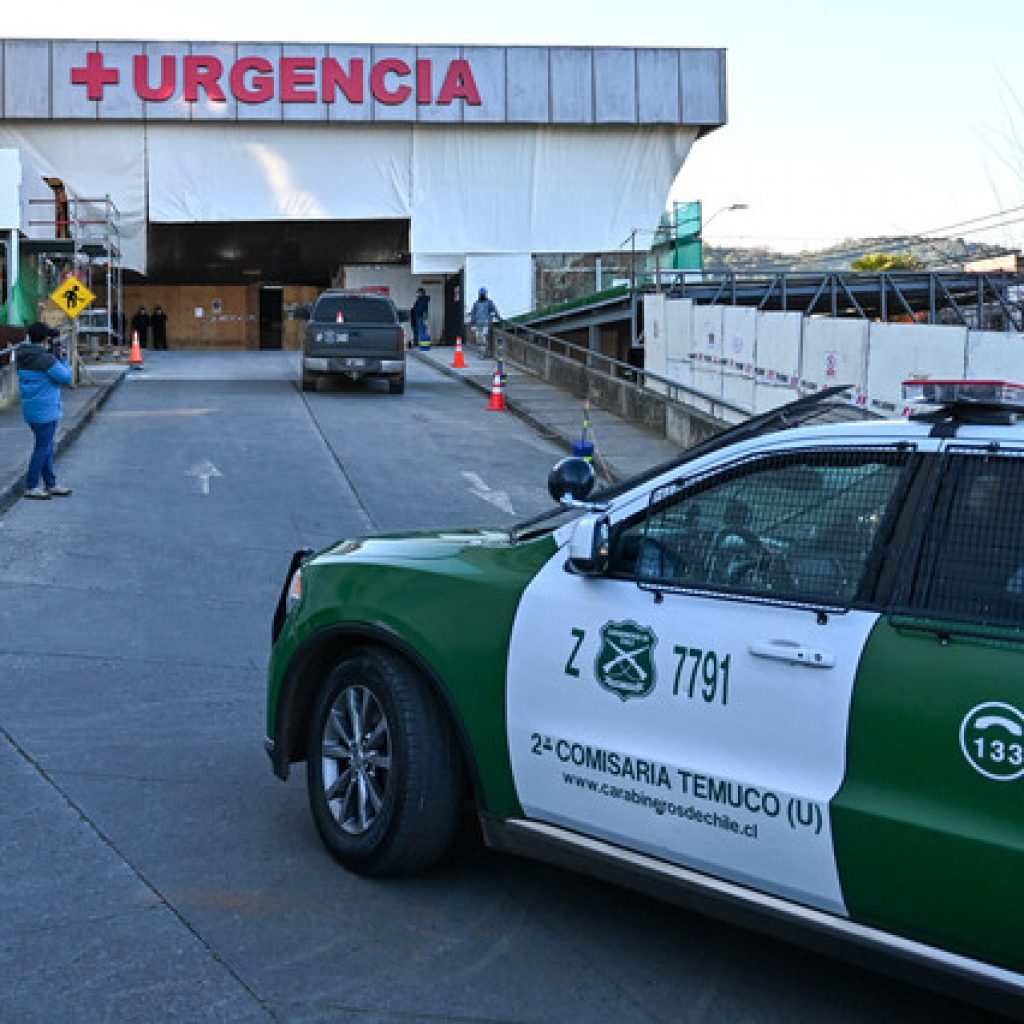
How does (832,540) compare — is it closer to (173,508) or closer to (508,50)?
(173,508)

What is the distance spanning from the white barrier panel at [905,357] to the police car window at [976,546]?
13.2 m

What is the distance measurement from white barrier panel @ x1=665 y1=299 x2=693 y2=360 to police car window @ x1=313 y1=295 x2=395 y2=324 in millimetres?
5673

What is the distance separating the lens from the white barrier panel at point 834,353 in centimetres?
1897

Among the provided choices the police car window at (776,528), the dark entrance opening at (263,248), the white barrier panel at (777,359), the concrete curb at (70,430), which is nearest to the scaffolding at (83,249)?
the dark entrance opening at (263,248)

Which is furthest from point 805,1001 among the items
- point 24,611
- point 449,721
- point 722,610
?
point 24,611

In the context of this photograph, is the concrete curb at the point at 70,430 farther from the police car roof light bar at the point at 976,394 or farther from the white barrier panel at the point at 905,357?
the police car roof light bar at the point at 976,394

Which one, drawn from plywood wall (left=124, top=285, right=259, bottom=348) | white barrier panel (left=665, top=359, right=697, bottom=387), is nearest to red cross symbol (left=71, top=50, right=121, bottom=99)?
plywood wall (left=124, top=285, right=259, bottom=348)

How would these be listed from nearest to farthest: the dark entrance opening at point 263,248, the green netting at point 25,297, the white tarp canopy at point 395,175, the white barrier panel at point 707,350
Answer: the white barrier panel at point 707,350 < the green netting at point 25,297 < the white tarp canopy at point 395,175 < the dark entrance opening at point 263,248

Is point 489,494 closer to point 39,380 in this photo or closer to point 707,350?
point 39,380

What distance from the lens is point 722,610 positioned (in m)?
4.21

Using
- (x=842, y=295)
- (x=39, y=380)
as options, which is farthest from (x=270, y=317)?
(x=39, y=380)

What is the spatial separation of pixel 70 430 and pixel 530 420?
325 inches

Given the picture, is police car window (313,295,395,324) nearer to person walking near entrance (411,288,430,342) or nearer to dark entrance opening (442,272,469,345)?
person walking near entrance (411,288,430,342)

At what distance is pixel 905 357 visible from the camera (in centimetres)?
1784
